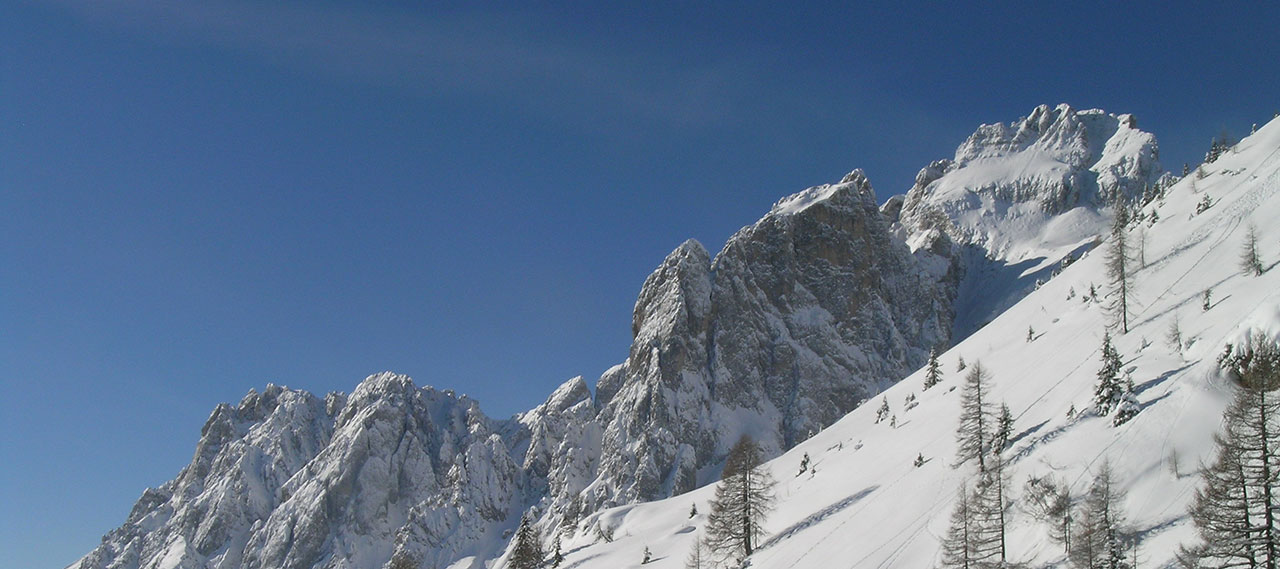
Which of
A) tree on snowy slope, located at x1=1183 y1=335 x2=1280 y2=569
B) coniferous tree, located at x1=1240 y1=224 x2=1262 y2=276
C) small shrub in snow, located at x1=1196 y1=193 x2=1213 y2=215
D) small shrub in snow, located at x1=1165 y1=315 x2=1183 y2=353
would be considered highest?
small shrub in snow, located at x1=1196 y1=193 x2=1213 y2=215

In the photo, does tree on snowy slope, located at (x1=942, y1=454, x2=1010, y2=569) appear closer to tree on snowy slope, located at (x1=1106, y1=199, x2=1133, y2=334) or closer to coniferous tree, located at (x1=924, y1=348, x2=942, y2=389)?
tree on snowy slope, located at (x1=1106, y1=199, x2=1133, y2=334)

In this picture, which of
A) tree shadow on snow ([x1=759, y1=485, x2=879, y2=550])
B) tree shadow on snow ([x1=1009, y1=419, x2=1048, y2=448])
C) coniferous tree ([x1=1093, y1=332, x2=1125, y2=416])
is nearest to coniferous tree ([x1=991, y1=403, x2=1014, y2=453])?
tree shadow on snow ([x1=1009, y1=419, x2=1048, y2=448])

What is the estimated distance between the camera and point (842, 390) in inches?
7746

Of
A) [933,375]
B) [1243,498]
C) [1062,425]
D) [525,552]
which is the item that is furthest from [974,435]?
[933,375]

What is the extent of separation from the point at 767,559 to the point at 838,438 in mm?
39861

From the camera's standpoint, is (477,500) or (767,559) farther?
(477,500)

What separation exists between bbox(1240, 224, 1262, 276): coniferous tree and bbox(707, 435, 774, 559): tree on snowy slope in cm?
3424

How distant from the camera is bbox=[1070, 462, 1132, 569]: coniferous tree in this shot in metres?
35.8

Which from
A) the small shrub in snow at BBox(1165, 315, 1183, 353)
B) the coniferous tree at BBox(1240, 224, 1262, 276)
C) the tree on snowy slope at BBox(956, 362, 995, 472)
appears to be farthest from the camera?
the coniferous tree at BBox(1240, 224, 1262, 276)

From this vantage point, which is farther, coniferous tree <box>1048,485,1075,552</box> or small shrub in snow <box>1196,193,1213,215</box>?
small shrub in snow <box>1196,193,1213,215</box>

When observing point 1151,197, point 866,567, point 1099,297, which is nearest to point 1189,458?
point 866,567

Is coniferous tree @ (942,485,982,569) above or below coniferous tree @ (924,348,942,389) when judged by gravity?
below

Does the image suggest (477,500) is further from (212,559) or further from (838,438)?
(838,438)

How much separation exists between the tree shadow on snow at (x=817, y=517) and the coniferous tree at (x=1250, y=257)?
27.2 metres
